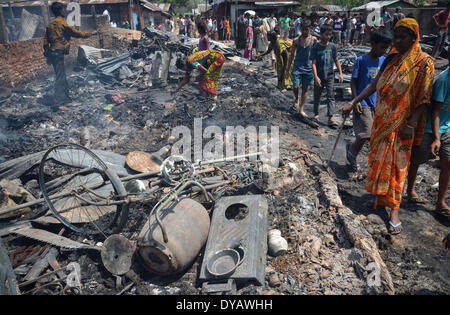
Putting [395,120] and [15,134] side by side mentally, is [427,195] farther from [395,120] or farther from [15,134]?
[15,134]

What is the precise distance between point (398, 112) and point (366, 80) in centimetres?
143

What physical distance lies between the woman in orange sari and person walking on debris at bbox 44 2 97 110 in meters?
7.00

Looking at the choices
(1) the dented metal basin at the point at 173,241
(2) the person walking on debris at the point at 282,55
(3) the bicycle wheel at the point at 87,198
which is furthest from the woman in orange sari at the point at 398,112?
(2) the person walking on debris at the point at 282,55

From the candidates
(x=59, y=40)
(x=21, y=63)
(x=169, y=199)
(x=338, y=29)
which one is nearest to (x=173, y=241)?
(x=169, y=199)

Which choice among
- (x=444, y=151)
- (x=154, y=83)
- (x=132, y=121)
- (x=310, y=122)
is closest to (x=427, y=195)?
(x=444, y=151)

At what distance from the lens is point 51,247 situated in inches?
128

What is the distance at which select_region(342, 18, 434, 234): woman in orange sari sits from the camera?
293 cm

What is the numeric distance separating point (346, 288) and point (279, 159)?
203 centimetres

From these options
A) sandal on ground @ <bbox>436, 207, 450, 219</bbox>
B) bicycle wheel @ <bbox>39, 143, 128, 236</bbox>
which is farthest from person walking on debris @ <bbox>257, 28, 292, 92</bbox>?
bicycle wheel @ <bbox>39, 143, 128, 236</bbox>

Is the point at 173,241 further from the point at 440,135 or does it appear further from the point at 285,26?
the point at 285,26

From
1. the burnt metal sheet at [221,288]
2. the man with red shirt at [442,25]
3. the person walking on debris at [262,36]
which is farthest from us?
the person walking on debris at [262,36]

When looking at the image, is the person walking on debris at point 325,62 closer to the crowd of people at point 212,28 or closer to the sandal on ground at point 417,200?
the sandal on ground at point 417,200

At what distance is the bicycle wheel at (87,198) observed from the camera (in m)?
3.36

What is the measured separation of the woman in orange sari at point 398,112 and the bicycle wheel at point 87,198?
2873mm
